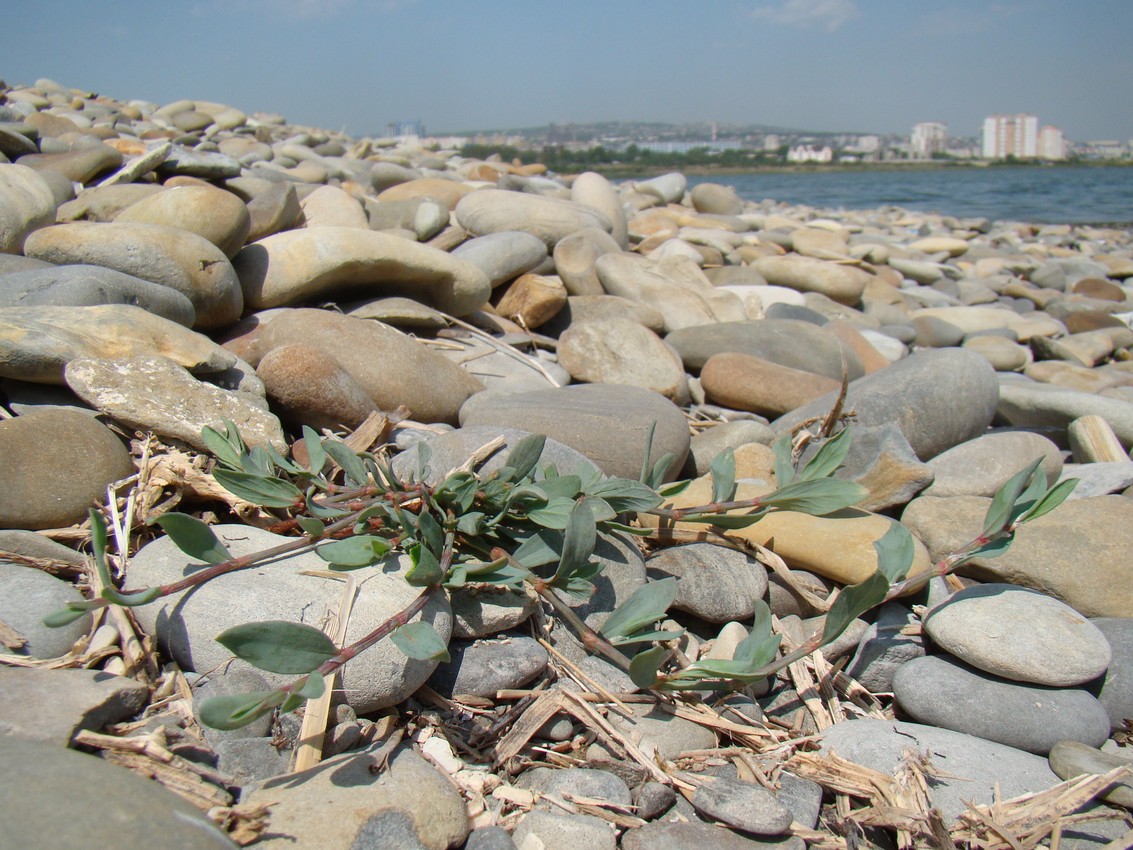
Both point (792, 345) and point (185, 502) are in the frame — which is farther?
point (792, 345)

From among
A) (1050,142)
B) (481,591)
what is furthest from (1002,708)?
(1050,142)

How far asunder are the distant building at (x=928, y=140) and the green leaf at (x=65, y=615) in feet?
289

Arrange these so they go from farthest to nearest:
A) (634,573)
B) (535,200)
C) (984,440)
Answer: (535,200)
(984,440)
(634,573)

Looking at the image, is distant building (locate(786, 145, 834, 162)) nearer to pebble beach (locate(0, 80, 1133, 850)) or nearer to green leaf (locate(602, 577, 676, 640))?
pebble beach (locate(0, 80, 1133, 850))

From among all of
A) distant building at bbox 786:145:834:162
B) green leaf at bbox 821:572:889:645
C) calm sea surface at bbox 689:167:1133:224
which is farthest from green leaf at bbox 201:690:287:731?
distant building at bbox 786:145:834:162

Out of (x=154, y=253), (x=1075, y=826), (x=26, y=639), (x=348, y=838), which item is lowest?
(x=1075, y=826)

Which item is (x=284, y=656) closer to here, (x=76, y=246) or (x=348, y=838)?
(x=348, y=838)

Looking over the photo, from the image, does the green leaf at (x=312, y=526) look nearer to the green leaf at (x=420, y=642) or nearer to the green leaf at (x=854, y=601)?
the green leaf at (x=420, y=642)

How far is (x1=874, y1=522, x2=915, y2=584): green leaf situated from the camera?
2.03m

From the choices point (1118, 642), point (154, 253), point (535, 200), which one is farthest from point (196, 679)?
point (535, 200)

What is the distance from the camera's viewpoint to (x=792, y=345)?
15.7 ft

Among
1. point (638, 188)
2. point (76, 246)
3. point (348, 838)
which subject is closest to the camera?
point (348, 838)

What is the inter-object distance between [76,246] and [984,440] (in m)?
3.55

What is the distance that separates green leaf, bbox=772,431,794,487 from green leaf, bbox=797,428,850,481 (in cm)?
5
